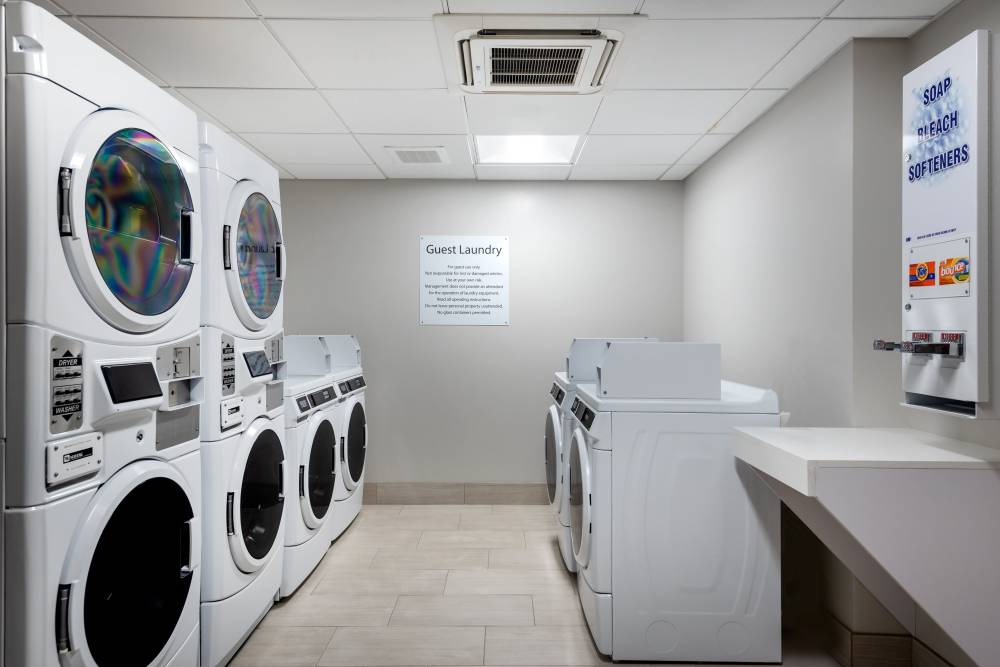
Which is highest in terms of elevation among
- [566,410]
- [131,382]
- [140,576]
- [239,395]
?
[131,382]

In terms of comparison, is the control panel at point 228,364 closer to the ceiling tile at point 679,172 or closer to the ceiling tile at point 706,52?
the ceiling tile at point 706,52

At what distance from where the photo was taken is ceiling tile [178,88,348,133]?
8.96 feet

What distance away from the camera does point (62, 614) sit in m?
1.30

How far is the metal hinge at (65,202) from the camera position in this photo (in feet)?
4.24

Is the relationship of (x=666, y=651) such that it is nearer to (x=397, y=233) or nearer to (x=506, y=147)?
(x=506, y=147)

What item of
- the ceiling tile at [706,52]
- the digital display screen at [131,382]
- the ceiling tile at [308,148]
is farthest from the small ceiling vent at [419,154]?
the digital display screen at [131,382]

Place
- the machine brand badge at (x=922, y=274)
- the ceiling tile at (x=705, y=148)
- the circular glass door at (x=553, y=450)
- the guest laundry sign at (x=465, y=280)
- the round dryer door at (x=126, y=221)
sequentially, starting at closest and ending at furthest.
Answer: the round dryer door at (x=126, y=221) → the machine brand badge at (x=922, y=274) → the circular glass door at (x=553, y=450) → the ceiling tile at (x=705, y=148) → the guest laundry sign at (x=465, y=280)

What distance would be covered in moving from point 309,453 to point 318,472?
235mm

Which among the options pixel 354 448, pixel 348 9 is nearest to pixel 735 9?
pixel 348 9

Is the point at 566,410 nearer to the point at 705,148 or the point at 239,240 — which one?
the point at 239,240

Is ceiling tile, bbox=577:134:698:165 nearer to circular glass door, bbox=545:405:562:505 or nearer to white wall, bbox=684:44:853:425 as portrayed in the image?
white wall, bbox=684:44:853:425

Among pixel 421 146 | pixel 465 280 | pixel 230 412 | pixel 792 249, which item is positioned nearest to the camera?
pixel 230 412

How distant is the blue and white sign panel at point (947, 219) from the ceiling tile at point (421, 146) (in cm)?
223

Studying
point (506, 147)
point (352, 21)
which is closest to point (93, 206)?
point (352, 21)
